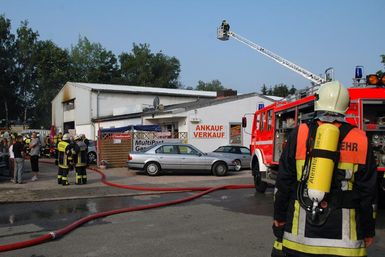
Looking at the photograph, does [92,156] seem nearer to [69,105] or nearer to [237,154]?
[237,154]

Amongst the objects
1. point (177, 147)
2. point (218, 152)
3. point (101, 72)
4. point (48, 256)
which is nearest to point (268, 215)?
point (48, 256)

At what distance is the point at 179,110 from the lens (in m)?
26.0

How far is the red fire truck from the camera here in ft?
28.5

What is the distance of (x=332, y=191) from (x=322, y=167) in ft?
0.65

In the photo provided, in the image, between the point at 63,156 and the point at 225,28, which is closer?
the point at 63,156

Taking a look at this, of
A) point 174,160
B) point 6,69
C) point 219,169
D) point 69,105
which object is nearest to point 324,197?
point 174,160

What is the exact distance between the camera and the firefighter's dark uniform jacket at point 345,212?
291 cm

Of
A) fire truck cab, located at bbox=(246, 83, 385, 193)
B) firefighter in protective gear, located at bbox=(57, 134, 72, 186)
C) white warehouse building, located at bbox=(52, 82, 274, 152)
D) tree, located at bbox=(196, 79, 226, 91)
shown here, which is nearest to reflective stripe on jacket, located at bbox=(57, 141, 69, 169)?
firefighter in protective gear, located at bbox=(57, 134, 72, 186)

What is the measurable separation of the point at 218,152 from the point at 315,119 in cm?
1855

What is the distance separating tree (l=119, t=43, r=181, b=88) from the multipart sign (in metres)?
45.8

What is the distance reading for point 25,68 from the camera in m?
60.6

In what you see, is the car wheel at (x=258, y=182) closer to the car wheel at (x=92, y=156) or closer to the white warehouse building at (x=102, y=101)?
the car wheel at (x=92, y=156)

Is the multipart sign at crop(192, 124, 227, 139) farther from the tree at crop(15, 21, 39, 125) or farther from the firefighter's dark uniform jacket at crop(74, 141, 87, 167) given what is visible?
the tree at crop(15, 21, 39, 125)

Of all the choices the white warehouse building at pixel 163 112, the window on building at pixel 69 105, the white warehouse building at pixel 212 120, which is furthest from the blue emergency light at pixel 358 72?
the window on building at pixel 69 105
